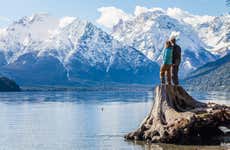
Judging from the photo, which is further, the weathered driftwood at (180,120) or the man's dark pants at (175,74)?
the man's dark pants at (175,74)

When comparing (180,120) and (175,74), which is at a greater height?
(175,74)

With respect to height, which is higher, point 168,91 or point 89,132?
point 168,91

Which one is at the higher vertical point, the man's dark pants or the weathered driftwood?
the man's dark pants

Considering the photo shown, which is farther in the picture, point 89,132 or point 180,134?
point 89,132

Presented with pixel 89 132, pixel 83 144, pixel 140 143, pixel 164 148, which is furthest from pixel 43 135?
pixel 164 148

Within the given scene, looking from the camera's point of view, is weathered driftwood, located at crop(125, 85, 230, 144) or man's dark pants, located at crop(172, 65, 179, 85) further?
man's dark pants, located at crop(172, 65, 179, 85)

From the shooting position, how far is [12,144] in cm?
5234

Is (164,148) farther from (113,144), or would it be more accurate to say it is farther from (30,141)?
(30,141)

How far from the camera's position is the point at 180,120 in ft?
141

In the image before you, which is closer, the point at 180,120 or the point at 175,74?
the point at 180,120

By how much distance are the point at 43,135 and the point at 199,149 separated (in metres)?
24.6

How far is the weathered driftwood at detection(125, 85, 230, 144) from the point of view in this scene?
4281cm

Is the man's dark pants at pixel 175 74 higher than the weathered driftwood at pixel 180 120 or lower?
higher

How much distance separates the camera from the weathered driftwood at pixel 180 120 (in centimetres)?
4281
